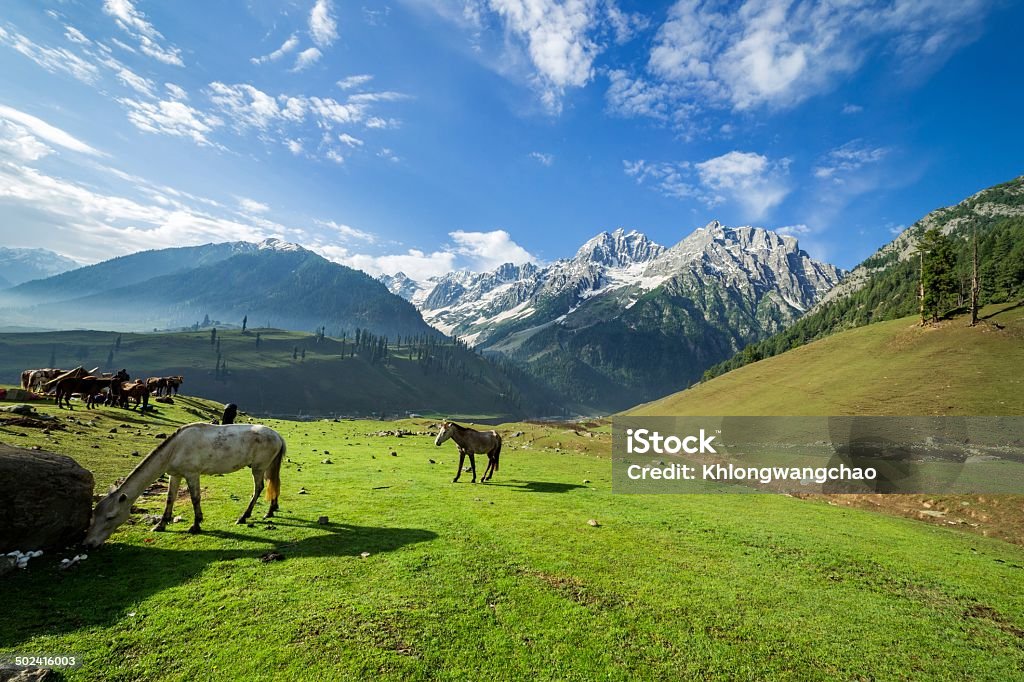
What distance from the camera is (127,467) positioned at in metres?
17.7

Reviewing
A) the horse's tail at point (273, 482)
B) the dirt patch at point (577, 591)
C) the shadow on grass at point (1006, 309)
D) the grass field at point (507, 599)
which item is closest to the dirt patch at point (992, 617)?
the grass field at point (507, 599)

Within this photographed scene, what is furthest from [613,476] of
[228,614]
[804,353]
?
[804,353]

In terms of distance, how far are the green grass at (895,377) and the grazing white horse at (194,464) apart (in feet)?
246

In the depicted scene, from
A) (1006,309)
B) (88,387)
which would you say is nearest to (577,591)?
(88,387)

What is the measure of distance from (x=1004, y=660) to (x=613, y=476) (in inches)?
813

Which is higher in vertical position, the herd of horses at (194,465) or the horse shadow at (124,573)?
the herd of horses at (194,465)

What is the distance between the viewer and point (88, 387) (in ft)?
117

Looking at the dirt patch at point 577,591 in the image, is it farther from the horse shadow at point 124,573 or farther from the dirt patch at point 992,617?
the dirt patch at point 992,617

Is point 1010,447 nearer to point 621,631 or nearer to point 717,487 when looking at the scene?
point 717,487

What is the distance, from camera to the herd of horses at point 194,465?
10.4 metres

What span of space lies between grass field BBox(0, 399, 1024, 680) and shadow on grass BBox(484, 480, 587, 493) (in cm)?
481

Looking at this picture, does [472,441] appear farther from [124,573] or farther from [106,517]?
[124,573]

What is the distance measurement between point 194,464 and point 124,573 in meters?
3.89

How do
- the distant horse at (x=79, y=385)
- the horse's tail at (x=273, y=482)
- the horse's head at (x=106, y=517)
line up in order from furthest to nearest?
the distant horse at (x=79, y=385) < the horse's tail at (x=273, y=482) < the horse's head at (x=106, y=517)
